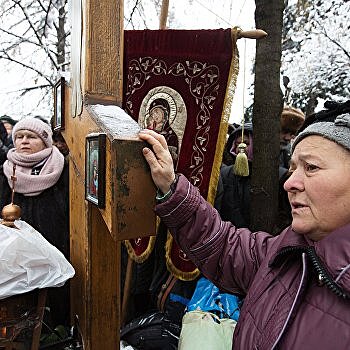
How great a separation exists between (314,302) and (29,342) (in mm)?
952

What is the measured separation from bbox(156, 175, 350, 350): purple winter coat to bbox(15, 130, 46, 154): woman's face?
1.61 metres

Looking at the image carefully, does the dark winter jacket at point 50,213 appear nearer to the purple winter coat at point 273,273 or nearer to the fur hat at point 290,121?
the purple winter coat at point 273,273

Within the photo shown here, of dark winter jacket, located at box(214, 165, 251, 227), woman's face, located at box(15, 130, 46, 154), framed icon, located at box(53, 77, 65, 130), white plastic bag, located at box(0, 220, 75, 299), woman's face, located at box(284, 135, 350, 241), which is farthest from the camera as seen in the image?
dark winter jacket, located at box(214, 165, 251, 227)

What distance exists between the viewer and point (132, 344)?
6.99 feet

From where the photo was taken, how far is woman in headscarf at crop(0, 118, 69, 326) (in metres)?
2.46

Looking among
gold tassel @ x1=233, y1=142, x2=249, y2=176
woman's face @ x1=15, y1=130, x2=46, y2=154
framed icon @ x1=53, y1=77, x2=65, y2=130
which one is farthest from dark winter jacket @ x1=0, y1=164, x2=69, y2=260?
gold tassel @ x1=233, y1=142, x2=249, y2=176

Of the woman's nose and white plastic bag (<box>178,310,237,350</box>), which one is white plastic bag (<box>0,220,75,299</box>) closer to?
white plastic bag (<box>178,310,237,350</box>)

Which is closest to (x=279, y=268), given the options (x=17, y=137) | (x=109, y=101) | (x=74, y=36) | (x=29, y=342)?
(x=109, y=101)

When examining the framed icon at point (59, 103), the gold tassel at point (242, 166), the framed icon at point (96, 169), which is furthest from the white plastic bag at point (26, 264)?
the gold tassel at point (242, 166)

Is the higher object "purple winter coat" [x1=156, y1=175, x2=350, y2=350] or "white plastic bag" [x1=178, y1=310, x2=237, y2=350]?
"purple winter coat" [x1=156, y1=175, x2=350, y2=350]

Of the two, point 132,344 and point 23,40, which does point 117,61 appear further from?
point 23,40

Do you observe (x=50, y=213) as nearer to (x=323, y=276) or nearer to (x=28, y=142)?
(x=28, y=142)

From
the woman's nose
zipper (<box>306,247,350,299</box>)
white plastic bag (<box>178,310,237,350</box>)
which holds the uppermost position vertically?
the woman's nose

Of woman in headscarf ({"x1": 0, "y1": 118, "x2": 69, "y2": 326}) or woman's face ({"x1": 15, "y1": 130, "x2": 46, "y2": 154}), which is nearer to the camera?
woman in headscarf ({"x1": 0, "y1": 118, "x2": 69, "y2": 326})
